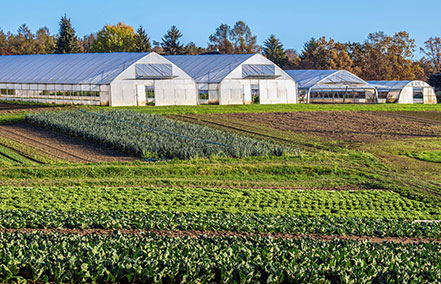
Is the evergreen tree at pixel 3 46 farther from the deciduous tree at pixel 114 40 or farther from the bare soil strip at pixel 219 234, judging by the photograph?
the bare soil strip at pixel 219 234

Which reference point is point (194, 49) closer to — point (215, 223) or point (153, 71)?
point (153, 71)

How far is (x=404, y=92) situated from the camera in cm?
6256

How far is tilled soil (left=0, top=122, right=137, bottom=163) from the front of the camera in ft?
92.4

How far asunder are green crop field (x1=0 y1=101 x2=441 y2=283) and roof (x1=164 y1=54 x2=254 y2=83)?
50.7 feet

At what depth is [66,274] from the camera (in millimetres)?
10180

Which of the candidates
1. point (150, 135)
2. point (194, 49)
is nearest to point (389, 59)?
point (194, 49)

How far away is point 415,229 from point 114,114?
26.4 metres

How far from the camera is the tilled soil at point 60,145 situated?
28.2 m

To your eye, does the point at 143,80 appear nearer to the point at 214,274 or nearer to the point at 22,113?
the point at 22,113

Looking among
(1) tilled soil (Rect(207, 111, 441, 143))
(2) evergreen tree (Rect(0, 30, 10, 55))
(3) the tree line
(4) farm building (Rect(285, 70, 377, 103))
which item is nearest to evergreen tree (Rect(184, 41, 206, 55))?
(3) the tree line

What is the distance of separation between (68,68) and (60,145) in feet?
79.5

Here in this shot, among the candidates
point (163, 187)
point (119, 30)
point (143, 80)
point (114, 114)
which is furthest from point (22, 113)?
point (119, 30)

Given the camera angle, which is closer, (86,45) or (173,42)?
(173,42)

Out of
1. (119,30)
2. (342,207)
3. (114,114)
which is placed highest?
(119,30)
